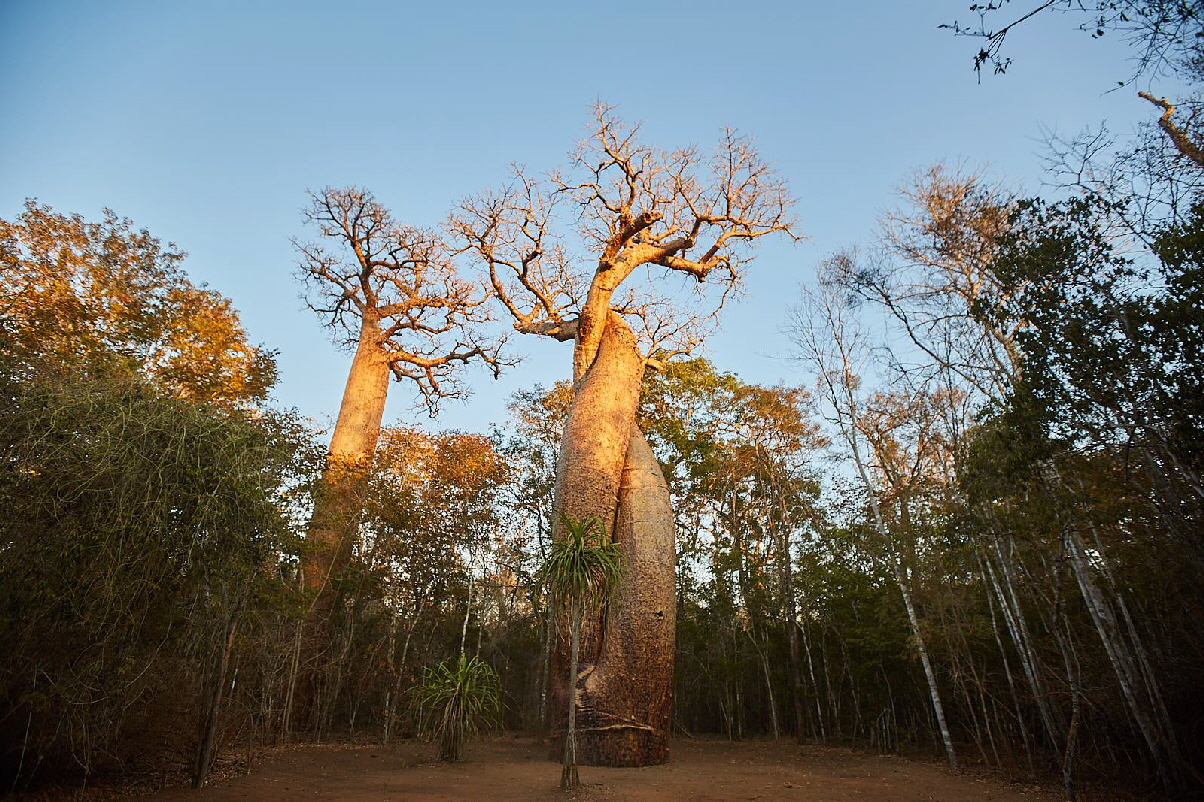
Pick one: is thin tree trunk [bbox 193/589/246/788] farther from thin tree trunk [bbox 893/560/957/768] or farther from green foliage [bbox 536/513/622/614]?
thin tree trunk [bbox 893/560/957/768]

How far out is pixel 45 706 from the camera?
3566 mm

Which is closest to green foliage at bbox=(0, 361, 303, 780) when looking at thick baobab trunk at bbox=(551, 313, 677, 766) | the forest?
the forest

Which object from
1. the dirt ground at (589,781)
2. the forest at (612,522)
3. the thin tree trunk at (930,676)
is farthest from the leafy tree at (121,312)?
the thin tree trunk at (930,676)

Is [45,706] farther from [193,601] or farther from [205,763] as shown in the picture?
[205,763]

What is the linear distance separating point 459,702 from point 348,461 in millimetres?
4628

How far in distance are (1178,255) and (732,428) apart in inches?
381

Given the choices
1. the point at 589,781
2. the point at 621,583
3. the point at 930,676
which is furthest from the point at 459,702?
the point at 930,676

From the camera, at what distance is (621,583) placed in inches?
258

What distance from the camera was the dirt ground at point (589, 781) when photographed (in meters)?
4.98

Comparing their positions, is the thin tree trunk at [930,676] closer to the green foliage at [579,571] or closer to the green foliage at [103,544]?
the green foliage at [579,571]

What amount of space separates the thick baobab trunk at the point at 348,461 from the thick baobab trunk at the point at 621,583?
11.3ft

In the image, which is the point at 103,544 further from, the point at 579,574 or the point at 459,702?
the point at 459,702

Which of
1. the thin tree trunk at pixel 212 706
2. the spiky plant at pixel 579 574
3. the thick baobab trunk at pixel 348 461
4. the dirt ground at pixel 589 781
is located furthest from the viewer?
the thick baobab trunk at pixel 348 461

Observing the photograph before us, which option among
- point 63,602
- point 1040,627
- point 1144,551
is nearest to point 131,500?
point 63,602
